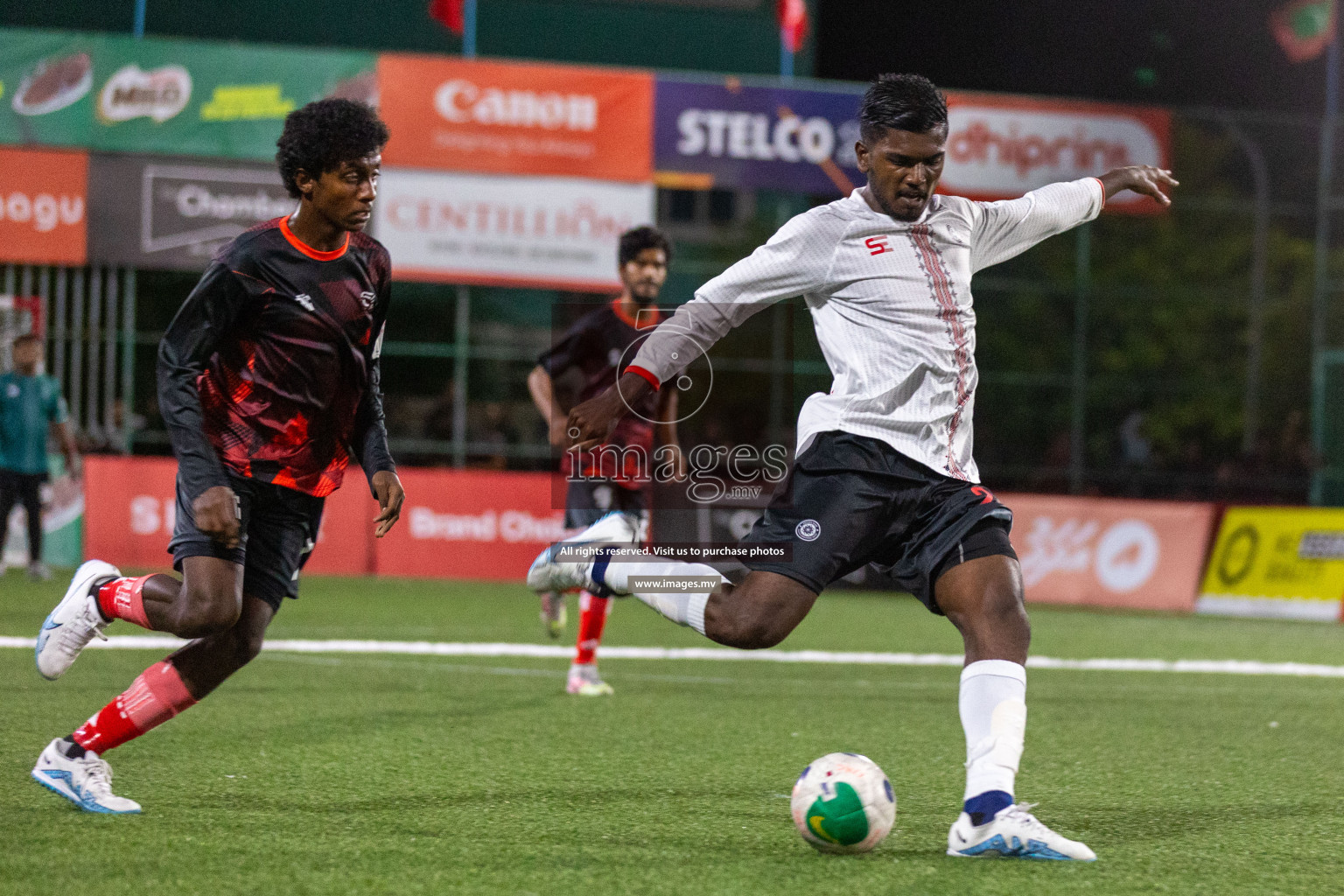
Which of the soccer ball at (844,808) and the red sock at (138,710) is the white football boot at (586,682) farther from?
the soccer ball at (844,808)

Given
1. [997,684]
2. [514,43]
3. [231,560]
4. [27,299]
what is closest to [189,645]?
[231,560]

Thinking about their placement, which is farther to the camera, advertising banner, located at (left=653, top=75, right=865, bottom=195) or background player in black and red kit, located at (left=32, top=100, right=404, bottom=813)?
advertising banner, located at (left=653, top=75, right=865, bottom=195)

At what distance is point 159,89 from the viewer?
20.8m

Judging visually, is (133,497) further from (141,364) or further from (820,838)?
(820,838)

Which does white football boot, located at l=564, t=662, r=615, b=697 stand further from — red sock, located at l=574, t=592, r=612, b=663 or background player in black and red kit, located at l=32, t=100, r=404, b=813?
background player in black and red kit, located at l=32, t=100, r=404, b=813

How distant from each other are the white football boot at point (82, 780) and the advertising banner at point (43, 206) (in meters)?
16.8

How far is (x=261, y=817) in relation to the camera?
5082mm

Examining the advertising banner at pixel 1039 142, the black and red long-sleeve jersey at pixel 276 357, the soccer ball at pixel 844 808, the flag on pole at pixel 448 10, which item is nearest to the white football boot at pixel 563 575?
the black and red long-sleeve jersey at pixel 276 357

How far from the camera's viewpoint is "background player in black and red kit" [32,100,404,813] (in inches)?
196

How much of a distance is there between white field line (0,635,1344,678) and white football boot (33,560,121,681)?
17.3ft

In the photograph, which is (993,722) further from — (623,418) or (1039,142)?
(1039,142)

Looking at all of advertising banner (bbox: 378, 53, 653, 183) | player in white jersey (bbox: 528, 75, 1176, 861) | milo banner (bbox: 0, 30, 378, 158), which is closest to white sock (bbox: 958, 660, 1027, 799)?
player in white jersey (bbox: 528, 75, 1176, 861)

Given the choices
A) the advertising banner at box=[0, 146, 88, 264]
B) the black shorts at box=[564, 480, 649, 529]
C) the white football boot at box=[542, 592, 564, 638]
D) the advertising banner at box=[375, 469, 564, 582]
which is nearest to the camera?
the black shorts at box=[564, 480, 649, 529]

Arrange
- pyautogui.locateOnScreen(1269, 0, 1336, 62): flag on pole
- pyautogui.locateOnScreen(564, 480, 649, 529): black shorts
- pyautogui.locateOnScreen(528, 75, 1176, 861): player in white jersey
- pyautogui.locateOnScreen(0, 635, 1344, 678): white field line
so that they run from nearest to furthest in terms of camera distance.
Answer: pyautogui.locateOnScreen(528, 75, 1176, 861): player in white jersey → pyautogui.locateOnScreen(564, 480, 649, 529): black shorts → pyautogui.locateOnScreen(0, 635, 1344, 678): white field line → pyautogui.locateOnScreen(1269, 0, 1336, 62): flag on pole
